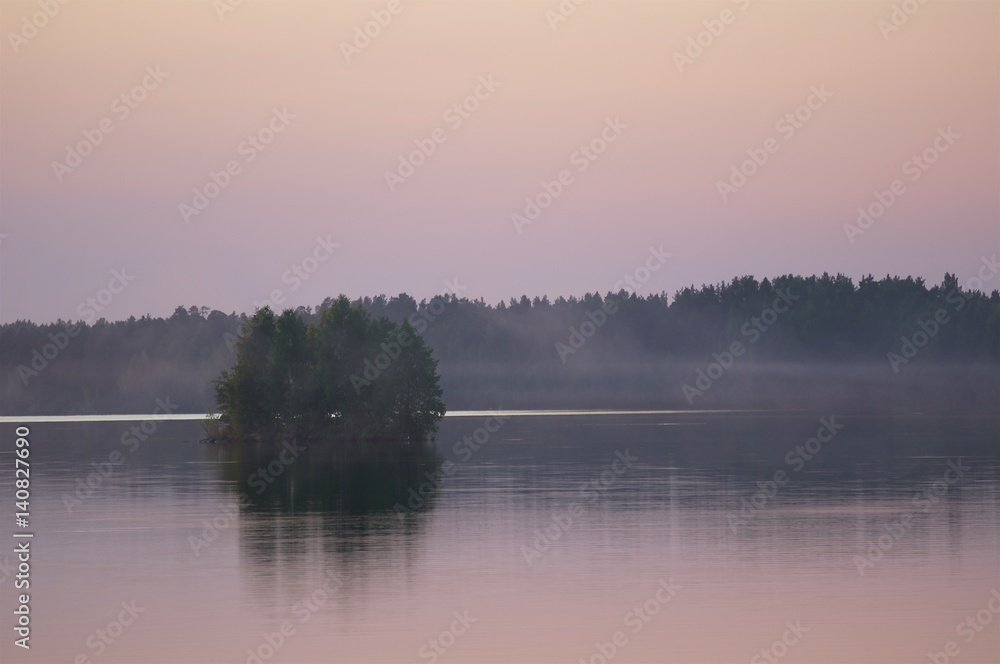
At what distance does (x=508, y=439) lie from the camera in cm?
9850

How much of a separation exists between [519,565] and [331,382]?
67795mm

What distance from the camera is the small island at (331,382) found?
317ft

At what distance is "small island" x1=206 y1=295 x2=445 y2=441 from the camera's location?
96500 mm

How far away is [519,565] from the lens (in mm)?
31688

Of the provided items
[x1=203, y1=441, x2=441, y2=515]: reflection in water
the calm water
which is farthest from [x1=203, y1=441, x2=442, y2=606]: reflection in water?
the calm water

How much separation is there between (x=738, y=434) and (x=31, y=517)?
222 feet

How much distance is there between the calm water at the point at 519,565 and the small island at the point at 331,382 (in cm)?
3382

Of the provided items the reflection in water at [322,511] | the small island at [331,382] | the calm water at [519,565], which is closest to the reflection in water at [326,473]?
the reflection in water at [322,511]

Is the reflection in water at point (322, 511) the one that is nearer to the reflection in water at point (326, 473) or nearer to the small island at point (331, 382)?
the reflection in water at point (326, 473)

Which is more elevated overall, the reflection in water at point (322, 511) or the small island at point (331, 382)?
the small island at point (331, 382)

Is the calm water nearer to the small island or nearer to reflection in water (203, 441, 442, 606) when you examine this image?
reflection in water (203, 441, 442, 606)

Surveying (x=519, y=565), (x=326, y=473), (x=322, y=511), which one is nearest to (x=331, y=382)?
(x=326, y=473)

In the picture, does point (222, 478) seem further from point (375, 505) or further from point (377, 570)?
point (377, 570)

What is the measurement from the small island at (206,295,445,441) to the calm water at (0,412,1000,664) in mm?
33820
